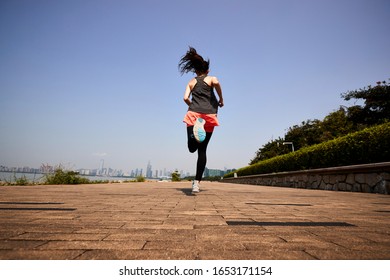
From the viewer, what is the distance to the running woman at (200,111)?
3.62 meters

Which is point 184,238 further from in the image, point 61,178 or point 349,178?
point 61,178

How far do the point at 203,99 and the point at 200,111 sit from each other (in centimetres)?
25

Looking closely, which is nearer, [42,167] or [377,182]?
[377,182]

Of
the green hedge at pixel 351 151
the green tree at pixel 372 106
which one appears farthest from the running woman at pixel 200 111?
the green tree at pixel 372 106

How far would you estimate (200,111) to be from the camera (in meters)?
3.74

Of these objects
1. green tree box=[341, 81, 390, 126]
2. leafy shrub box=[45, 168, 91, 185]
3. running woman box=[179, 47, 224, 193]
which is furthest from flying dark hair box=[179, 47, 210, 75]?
green tree box=[341, 81, 390, 126]

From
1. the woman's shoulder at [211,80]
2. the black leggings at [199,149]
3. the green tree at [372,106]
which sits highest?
→ the green tree at [372,106]

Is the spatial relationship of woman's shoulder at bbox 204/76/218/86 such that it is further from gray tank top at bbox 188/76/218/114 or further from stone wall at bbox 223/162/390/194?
stone wall at bbox 223/162/390/194

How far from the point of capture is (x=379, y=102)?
81.7 feet

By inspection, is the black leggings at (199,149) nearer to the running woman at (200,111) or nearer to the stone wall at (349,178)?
the running woman at (200,111)

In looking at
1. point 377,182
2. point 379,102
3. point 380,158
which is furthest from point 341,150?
point 379,102
